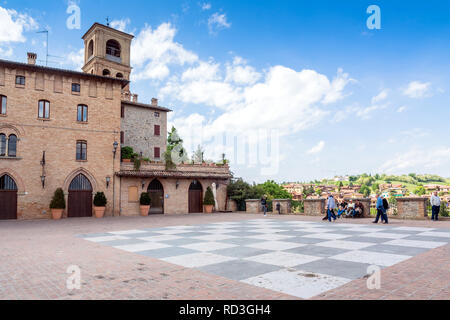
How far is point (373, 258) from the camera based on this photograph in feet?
23.7

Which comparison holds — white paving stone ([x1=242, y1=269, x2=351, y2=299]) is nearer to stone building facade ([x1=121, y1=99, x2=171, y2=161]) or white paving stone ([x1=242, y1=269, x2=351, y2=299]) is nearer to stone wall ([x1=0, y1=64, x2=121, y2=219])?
stone wall ([x1=0, y1=64, x2=121, y2=219])

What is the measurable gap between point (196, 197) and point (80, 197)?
1015 centimetres

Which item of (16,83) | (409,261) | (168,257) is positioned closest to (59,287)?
(168,257)

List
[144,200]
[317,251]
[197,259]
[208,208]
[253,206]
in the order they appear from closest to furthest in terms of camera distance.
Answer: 1. [197,259]
2. [317,251]
3. [144,200]
4. [253,206]
5. [208,208]

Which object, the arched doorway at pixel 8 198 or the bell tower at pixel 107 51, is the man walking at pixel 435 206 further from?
the bell tower at pixel 107 51

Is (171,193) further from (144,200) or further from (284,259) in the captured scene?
(284,259)

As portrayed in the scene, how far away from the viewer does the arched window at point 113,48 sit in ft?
135

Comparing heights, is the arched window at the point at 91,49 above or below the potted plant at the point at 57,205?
above

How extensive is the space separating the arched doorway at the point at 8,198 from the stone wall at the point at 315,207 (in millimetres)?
20548

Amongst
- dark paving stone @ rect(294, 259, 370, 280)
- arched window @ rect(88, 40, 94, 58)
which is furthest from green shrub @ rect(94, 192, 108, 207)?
arched window @ rect(88, 40, 94, 58)

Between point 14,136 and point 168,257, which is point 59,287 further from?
point 14,136

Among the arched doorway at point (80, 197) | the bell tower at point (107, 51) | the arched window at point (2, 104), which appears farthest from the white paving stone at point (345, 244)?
the bell tower at point (107, 51)

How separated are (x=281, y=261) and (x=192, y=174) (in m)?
22.7

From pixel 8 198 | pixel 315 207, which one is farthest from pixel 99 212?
pixel 315 207
